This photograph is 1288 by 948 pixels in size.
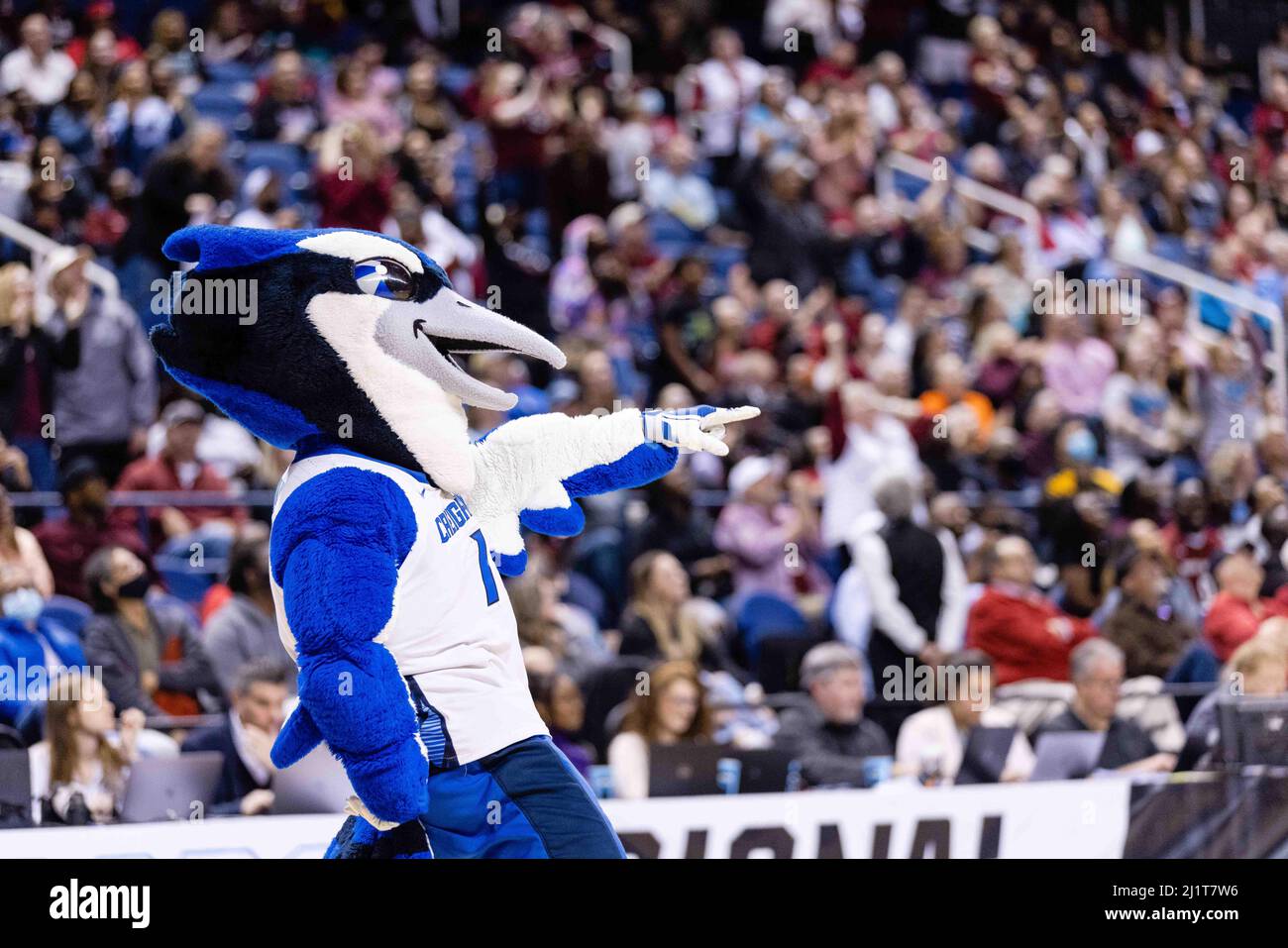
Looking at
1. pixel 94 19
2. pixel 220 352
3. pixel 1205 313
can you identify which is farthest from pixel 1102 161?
pixel 220 352

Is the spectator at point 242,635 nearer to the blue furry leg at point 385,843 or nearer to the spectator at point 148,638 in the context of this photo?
the spectator at point 148,638

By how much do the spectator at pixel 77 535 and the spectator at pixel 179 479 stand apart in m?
0.52

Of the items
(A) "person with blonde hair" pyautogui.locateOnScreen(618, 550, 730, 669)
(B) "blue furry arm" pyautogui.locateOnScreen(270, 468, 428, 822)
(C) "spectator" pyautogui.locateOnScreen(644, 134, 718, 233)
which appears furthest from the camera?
(C) "spectator" pyautogui.locateOnScreen(644, 134, 718, 233)

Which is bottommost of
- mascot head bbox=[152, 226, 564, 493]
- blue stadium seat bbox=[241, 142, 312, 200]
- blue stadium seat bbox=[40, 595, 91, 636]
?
blue stadium seat bbox=[40, 595, 91, 636]

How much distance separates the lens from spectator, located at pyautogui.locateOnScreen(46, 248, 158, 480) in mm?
7195

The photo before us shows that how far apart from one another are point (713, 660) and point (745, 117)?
4309 mm

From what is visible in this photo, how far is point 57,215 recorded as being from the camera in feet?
25.7

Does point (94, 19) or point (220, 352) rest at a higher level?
point (94, 19)

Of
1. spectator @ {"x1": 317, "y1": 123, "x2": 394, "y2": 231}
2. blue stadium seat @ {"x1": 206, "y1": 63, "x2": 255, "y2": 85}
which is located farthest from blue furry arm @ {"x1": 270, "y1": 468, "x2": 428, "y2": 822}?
blue stadium seat @ {"x1": 206, "y1": 63, "x2": 255, "y2": 85}

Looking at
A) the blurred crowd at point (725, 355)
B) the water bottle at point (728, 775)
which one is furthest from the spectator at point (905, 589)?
the water bottle at point (728, 775)

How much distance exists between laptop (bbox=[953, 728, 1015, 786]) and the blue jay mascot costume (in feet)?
7.98

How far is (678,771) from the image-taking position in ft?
18.6

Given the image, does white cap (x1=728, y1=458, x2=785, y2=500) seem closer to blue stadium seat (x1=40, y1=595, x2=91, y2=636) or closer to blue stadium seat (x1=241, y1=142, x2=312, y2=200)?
blue stadium seat (x1=241, y1=142, x2=312, y2=200)

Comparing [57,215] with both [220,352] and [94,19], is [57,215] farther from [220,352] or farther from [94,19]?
[220,352]
